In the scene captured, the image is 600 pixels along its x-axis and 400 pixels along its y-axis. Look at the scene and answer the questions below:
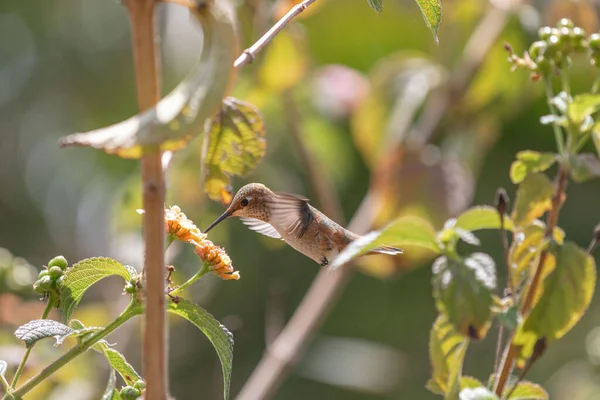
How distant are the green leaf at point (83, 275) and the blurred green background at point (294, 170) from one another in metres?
0.19

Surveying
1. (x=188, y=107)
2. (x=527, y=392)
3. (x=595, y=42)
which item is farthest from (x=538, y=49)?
(x=188, y=107)

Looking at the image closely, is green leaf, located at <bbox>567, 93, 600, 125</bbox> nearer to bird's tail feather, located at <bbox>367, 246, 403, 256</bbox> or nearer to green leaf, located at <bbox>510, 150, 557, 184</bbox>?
green leaf, located at <bbox>510, 150, 557, 184</bbox>

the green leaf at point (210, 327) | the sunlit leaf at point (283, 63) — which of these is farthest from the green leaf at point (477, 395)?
the sunlit leaf at point (283, 63)

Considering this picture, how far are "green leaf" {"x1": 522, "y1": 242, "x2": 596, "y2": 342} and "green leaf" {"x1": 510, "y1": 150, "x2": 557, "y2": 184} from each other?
92 mm

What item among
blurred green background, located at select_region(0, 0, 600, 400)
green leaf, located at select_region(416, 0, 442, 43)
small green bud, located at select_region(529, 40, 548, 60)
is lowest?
blurred green background, located at select_region(0, 0, 600, 400)

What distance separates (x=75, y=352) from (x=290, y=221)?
0.47 metres

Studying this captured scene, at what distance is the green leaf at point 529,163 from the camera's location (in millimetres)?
717

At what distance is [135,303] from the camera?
1.94ft

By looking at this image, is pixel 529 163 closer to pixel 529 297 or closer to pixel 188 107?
pixel 529 297

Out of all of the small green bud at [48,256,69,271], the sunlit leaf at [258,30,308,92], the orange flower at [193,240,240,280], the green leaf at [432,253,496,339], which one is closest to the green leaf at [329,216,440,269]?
the green leaf at [432,253,496,339]

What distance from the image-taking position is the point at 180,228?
66 cm

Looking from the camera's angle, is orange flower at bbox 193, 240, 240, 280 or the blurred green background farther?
the blurred green background

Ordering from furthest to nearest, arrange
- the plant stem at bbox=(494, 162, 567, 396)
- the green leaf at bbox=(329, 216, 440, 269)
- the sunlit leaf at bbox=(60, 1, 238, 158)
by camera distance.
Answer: the plant stem at bbox=(494, 162, 567, 396) < the green leaf at bbox=(329, 216, 440, 269) < the sunlit leaf at bbox=(60, 1, 238, 158)

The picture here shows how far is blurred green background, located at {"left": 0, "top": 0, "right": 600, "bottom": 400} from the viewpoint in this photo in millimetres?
1607
